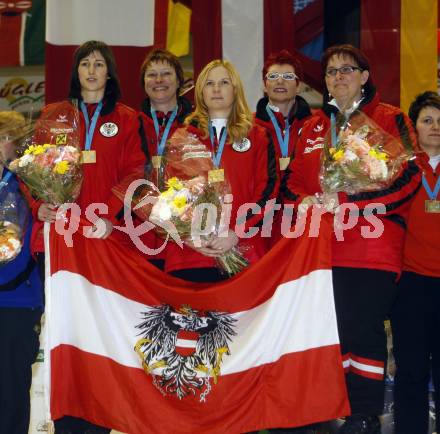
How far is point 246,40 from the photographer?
6.41 m

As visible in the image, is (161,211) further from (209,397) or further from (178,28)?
(178,28)

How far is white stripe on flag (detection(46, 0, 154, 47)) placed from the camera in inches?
255

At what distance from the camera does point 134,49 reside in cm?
659

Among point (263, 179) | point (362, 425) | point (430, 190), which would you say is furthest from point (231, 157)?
point (362, 425)

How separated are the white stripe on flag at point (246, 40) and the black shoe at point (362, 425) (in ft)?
10.6

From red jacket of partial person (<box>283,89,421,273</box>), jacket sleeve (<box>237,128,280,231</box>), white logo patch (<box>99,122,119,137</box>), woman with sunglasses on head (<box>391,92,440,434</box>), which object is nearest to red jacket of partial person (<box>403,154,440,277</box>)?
woman with sunglasses on head (<box>391,92,440,434</box>)

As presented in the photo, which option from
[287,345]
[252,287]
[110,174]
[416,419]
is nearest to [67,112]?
[110,174]

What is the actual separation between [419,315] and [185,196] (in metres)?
1.42

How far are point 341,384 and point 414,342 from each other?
2.20 feet

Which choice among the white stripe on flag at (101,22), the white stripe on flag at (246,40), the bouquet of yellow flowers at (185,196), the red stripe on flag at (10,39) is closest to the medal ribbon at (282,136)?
the bouquet of yellow flowers at (185,196)

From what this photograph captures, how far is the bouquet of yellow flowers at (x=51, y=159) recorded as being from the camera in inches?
148

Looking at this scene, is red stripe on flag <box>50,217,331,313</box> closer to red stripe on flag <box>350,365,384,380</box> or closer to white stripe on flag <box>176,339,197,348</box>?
white stripe on flag <box>176,339,197,348</box>

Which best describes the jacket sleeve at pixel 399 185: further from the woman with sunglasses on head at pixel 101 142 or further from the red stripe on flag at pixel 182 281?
the woman with sunglasses on head at pixel 101 142

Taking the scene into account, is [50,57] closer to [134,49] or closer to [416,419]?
[134,49]
